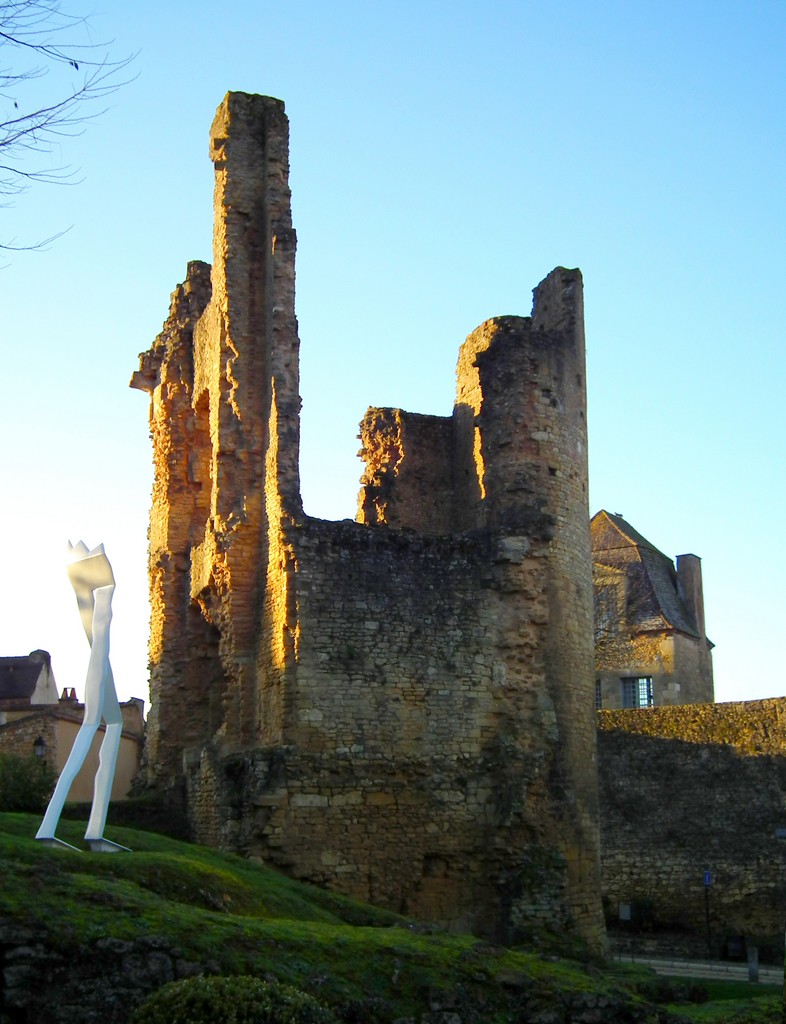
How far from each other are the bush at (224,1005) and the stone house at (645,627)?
30.9 metres

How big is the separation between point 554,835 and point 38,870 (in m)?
9.65

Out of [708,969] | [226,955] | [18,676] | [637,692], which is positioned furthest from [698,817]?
[18,676]

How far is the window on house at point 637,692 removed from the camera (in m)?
40.2

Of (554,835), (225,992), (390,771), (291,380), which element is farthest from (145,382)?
(225,992)

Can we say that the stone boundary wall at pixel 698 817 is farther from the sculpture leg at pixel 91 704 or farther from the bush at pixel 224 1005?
the bush at pixel 224 1005

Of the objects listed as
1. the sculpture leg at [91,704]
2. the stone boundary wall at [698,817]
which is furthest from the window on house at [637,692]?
the sculpture leg at [91,704]

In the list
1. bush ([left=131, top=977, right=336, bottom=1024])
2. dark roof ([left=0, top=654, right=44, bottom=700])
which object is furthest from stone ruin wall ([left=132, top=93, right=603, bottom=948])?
dark roof ([left=0, top=654, right=44, bottom=700])

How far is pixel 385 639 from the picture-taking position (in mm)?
20281

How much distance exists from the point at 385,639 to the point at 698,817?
37.9 feet

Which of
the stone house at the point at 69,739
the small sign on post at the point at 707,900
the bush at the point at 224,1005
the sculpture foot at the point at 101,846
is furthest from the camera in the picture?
the stone house at the point at 69,739

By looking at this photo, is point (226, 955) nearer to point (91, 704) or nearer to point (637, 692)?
point (91, 704)

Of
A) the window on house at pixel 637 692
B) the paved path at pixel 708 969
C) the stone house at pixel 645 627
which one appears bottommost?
the paved path at pixel 708 969

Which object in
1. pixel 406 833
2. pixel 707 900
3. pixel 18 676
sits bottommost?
pixel 707 900

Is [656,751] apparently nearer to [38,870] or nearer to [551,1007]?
[551,1007]
